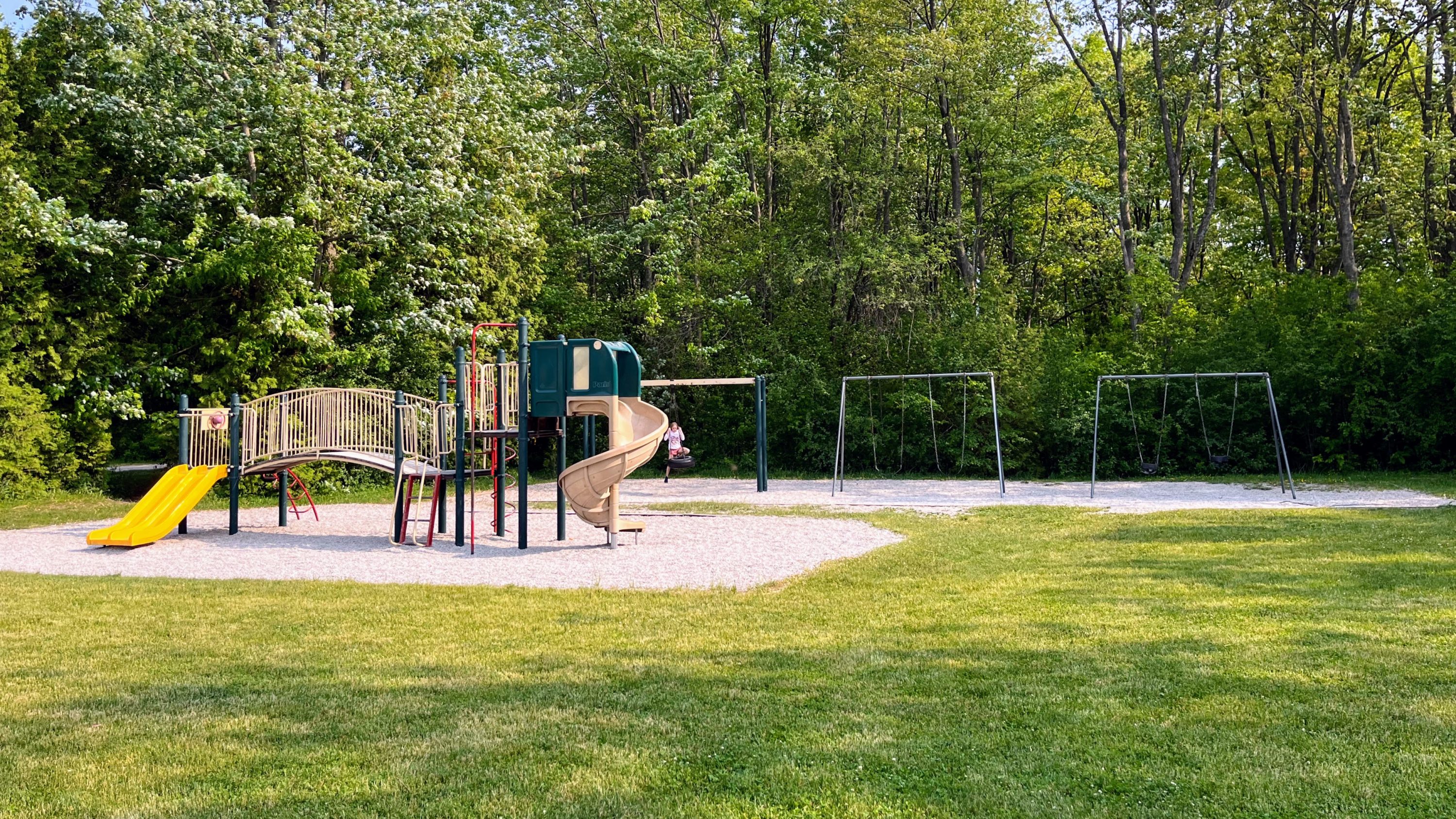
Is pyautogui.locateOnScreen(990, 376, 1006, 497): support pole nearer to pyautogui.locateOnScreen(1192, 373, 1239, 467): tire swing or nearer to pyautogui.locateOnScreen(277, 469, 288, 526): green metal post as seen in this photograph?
pyautogui.locateOnScreen(1192, 373, 1239, 467): tire swing

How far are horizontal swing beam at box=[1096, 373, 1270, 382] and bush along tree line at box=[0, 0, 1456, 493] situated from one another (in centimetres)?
52

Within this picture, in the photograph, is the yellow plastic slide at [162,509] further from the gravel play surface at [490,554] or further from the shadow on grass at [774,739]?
the shadow on grass at [774,739]

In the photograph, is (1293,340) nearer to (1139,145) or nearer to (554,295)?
(1139,145)

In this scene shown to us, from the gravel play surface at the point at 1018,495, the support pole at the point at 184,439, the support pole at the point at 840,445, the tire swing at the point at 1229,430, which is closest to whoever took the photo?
the support pole at the point at 184,439

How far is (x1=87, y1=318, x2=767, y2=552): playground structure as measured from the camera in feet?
36.4

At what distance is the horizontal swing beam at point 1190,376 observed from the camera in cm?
1512

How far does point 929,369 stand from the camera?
860 inches

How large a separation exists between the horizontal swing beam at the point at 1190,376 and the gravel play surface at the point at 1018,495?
1.70 m

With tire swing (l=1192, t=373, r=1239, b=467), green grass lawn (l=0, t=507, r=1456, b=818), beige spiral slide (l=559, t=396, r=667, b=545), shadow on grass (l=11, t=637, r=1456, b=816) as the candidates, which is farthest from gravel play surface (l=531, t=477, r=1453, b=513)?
shadow on grass (l=11, t=637, r=1456, b=816)

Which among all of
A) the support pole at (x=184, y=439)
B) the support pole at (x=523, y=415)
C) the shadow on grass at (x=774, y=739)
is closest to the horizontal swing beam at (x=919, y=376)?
the support pole at (x=523, y=415)

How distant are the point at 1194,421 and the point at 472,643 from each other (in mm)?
17508

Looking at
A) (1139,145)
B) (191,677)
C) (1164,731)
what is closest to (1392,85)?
(1139,145)

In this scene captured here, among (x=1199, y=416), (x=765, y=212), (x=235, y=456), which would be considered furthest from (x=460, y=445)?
(x=765, y=212)

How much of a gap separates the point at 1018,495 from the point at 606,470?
767 cm
